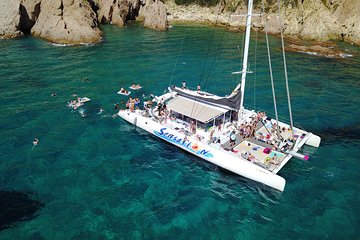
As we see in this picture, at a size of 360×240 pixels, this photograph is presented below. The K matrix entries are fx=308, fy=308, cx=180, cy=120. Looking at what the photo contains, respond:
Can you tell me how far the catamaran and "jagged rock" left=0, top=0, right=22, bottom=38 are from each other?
50221 millimetres

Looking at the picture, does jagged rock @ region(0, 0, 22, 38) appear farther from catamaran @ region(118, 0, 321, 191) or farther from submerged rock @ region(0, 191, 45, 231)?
submerged rock @ region(0, 191, 45, 231)

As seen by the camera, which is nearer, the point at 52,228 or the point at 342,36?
the point at 52,228

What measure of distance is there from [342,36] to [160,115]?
228ft

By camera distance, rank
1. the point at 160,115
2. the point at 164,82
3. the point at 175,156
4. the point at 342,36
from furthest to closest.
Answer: the point at 342,36
the point at 164,82
the point at 160,115
the point at 175,156

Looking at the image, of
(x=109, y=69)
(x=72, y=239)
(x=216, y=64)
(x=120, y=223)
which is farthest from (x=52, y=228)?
(x=216, y=64)

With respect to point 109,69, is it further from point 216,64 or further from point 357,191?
point 357,191

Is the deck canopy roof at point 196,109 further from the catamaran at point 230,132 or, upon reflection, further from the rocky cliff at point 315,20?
the rocky cliff at point 315,20

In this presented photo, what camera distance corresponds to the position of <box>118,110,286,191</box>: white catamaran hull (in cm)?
2670

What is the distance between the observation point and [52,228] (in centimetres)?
2184

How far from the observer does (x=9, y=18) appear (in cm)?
7088

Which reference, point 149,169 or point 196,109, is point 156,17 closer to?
point 196,109

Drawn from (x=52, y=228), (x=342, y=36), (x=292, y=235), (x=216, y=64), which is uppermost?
(x=342, y=36)

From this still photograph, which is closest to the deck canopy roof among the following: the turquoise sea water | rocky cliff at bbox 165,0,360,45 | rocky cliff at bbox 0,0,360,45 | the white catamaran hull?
the white catamaran hull

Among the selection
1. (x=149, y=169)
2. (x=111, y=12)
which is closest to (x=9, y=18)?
(x=111, y=12)
